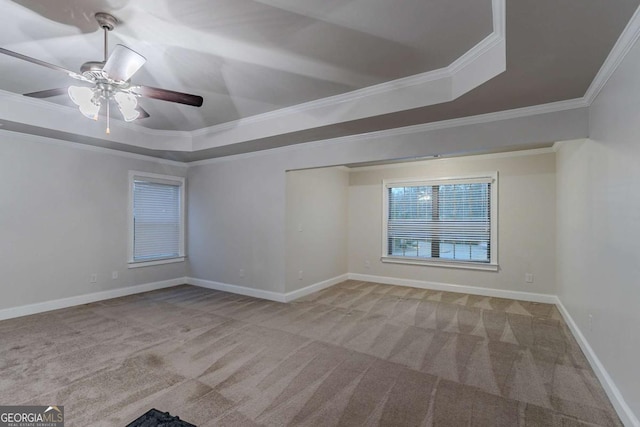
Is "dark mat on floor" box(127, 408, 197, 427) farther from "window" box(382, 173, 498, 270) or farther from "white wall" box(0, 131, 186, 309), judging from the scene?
"window" box(382, 173, 498, 270)

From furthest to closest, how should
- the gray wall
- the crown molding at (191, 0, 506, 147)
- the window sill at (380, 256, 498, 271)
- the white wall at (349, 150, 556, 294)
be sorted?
the window sill at (380, 256, 498, 271) → the white wall at (349, 150, 556, 294) → the gray wall → the crown molding at (191, 0, 506, 147)

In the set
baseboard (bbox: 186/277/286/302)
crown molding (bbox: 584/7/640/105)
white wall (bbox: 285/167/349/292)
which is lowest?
baseboard (bbox: 186/277/286/302)

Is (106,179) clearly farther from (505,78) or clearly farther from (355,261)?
(505,78)

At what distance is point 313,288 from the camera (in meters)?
5.38

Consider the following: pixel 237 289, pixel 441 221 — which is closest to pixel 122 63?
pixel 237 289

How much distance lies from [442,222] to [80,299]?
6108 mm

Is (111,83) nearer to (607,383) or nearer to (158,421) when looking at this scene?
(158,421)

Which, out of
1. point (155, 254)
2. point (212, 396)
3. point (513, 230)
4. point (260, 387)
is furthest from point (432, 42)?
point (155, 254)

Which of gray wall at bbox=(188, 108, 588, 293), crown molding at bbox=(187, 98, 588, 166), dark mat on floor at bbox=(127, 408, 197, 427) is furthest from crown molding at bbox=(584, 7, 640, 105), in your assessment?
dark mat on floor at bbox=(127, 408, 197, 427)

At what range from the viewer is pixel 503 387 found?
94.3 inches

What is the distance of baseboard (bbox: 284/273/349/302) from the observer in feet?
15.8

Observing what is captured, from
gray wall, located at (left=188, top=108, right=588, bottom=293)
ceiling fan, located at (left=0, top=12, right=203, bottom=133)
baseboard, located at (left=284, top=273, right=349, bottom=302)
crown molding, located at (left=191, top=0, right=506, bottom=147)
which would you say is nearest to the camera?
ceiling fan, located at (left=0, top=12, right=203, bottom=133)

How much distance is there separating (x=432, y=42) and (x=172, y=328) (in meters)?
4.03

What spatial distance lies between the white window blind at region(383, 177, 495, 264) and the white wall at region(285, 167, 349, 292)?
951 mm
